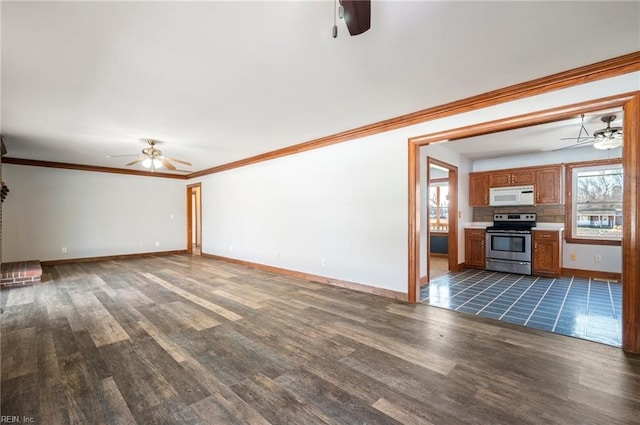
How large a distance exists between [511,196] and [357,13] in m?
5.98

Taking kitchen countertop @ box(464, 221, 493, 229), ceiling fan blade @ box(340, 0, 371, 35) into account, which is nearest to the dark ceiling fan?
ceiling fan blade @ box(340, 0, 371, 35)

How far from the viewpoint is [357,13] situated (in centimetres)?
142

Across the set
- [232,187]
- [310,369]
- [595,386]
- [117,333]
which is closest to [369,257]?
[310,369]

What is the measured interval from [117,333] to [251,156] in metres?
4.16

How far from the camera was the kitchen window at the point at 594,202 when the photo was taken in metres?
5.16

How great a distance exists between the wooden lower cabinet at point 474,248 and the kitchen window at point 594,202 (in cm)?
151

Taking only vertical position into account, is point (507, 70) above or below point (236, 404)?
above

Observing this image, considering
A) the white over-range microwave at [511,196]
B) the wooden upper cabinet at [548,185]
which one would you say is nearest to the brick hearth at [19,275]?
the white over-range microwave at [511,196]

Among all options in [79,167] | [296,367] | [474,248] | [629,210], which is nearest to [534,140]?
[474,248]

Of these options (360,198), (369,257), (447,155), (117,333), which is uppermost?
(447,155)

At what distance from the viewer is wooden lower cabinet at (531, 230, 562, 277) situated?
521 centimetres

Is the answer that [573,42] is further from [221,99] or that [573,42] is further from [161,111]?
[161,111]

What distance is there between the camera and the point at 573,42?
213cm

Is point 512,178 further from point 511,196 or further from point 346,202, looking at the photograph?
point 346,202
